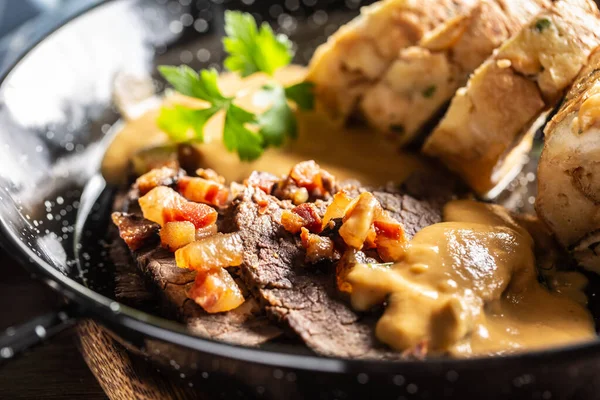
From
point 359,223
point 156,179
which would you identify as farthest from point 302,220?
point 156,179

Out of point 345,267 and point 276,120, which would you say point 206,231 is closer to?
point 345,267

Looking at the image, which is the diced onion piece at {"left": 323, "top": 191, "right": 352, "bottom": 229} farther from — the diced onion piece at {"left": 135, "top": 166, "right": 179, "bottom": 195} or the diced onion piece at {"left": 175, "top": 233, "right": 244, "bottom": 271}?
the diced onion piece at {"left": 135, "top": 166, "right": 179, "bottom": 195}

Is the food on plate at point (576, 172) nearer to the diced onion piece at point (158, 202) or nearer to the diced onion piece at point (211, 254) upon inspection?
the diced onion piece at point (211, 254)

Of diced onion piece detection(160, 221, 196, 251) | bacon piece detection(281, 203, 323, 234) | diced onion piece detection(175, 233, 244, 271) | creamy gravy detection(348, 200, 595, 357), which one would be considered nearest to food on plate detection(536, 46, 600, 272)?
creamy gravy detection(348, 200, 595, 357)

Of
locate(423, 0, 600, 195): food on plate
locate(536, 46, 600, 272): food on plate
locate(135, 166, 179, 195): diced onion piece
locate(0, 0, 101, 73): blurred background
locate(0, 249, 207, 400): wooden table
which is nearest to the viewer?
locate(0, 249, 207, 400): wooden table

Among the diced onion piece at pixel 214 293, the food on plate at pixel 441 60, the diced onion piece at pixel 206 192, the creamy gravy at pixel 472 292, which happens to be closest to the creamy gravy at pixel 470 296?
the creamy gravy at pixel 472 292

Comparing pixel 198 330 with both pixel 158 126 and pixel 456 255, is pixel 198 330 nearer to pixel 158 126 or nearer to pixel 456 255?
pixel 456 255
